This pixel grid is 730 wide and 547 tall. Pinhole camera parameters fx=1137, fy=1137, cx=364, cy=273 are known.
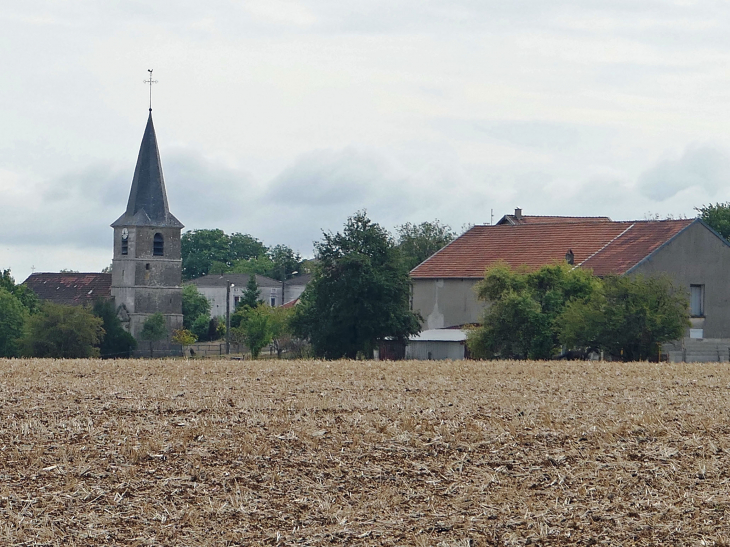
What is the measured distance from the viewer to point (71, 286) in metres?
113

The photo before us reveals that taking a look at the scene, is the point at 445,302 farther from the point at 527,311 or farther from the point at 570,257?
the point at 527,311

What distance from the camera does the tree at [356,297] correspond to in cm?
5466

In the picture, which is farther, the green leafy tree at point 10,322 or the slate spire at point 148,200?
the slate spire at point 148,200

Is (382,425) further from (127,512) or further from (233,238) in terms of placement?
(233,238)

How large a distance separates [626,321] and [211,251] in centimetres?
12994

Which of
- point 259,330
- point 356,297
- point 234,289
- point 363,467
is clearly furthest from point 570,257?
point 234,289

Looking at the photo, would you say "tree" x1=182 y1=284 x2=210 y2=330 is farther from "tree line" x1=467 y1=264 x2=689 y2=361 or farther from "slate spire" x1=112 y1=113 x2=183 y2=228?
"tree line" x1=467 y1=264 x2=689 y2=361

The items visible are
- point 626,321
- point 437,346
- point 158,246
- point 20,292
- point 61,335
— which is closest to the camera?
point 626,321

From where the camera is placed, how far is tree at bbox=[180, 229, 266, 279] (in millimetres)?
166875

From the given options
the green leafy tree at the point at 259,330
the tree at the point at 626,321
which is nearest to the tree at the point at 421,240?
the green leafy tree at the point at 259,330

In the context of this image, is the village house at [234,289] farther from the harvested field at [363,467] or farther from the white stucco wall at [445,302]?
the harvested field at [363,467]

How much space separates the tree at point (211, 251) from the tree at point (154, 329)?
6255cm

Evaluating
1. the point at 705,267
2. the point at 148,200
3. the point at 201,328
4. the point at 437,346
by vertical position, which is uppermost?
the point at 148,200

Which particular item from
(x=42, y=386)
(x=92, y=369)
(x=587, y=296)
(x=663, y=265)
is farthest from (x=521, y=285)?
(x=42, y=386)
